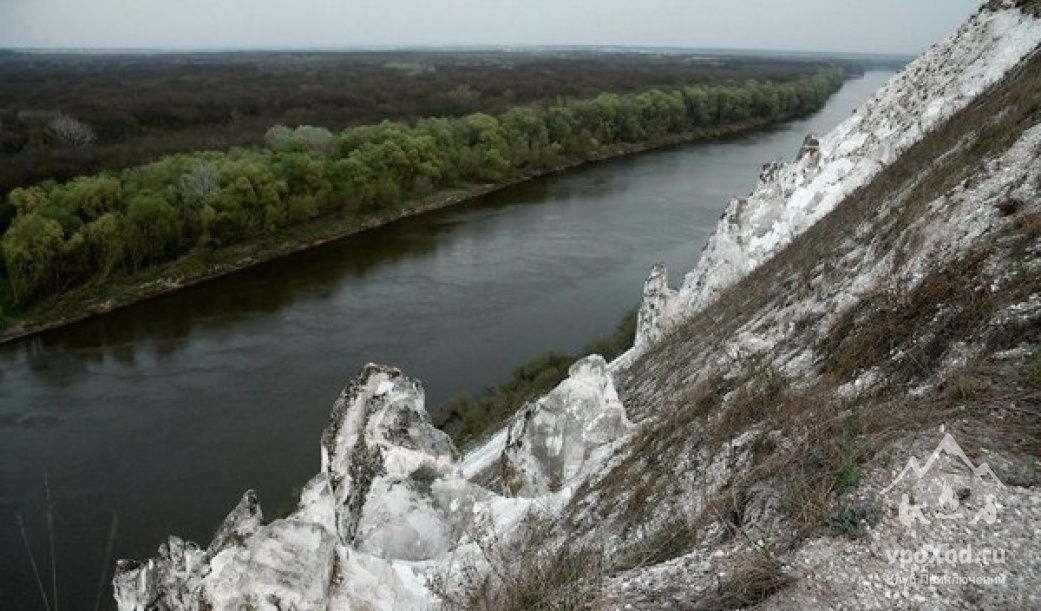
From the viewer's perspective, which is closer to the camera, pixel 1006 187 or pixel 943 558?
pixel 943 558

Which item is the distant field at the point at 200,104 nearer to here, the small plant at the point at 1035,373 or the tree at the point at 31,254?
the tree at the point at 31,254

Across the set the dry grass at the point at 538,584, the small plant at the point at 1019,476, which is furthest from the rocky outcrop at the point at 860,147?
the small plant at the point at 1019,476

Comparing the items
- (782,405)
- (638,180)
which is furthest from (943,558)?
(638,180)

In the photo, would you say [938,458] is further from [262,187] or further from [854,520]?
[262,187]

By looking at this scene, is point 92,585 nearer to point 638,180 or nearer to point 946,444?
point 946,444

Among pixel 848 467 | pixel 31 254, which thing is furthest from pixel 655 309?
pixel 31 254
